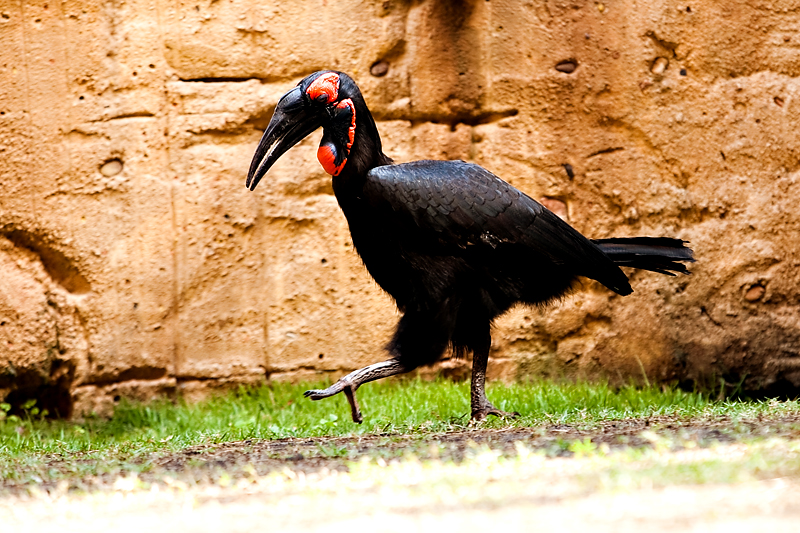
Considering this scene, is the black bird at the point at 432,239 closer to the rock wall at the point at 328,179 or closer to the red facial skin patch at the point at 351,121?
the red facial skin patch at the point at 351,121

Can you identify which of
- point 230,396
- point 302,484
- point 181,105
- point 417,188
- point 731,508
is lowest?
point 230,396

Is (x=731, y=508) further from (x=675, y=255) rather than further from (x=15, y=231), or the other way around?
(x=15, y=231)

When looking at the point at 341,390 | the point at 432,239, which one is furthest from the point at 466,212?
the point at 341,390

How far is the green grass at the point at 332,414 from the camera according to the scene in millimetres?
4422

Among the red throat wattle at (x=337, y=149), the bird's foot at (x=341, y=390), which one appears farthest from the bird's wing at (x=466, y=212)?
the bird's foot at (x=341, y=390)

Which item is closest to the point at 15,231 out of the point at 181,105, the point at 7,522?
the point at 181,105

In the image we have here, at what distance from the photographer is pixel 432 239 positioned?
4391mm

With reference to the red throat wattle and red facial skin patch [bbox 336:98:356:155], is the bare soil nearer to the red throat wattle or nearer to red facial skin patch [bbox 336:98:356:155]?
the red throat wattle

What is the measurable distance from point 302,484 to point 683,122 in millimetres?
4424

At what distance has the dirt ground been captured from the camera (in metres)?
2.18

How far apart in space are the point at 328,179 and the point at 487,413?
231 centimetres

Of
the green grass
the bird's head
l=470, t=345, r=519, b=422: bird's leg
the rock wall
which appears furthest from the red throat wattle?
the rock wall

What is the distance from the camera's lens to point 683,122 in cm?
625

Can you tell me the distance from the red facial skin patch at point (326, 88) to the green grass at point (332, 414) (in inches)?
66.2
